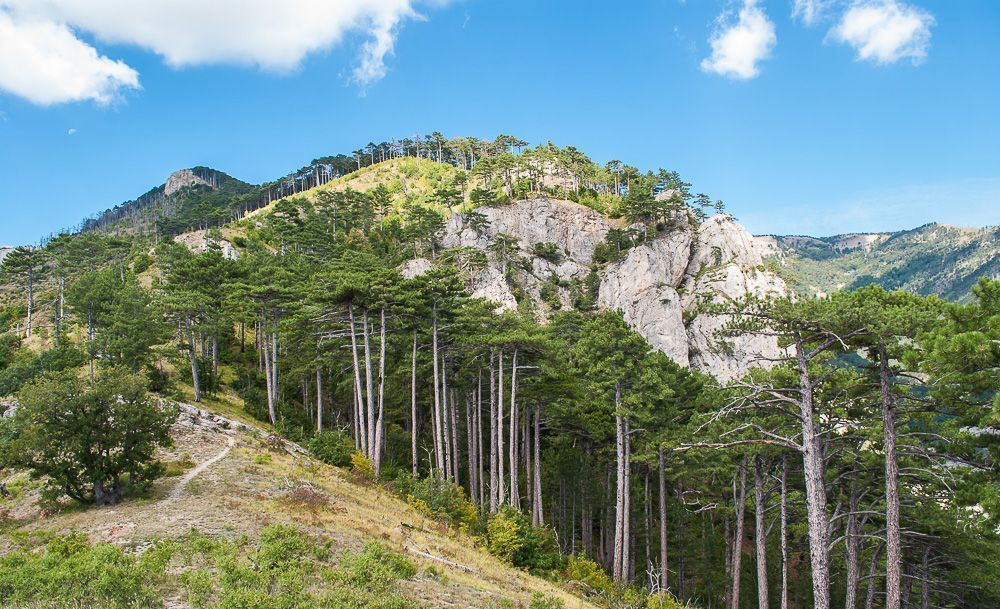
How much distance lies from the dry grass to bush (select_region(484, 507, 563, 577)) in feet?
3.75

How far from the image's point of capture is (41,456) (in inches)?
617

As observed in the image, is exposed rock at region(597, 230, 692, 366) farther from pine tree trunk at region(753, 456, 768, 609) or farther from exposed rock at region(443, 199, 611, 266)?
pine tree trunk at region(753, 456, 768, 609)

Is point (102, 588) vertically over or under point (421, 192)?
under

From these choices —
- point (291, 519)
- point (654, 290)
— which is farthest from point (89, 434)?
point (654, 290)

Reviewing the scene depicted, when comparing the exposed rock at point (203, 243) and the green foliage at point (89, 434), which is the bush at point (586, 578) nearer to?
the green foliage at point (89, 434)

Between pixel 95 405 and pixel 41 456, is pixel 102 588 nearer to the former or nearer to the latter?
pixel 95 405

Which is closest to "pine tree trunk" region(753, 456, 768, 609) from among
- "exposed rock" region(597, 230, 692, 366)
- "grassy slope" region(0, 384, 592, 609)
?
"grassy slope" region(0, 384, 592, 609)

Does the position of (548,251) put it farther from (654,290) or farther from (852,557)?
(852,557)

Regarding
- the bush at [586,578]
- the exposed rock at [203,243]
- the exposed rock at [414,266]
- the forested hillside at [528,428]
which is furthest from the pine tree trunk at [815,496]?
the exposed rock at [203,243]

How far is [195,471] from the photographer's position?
18.7 metres

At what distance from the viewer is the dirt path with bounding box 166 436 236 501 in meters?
16.4

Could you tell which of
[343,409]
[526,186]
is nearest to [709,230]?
[526,186]

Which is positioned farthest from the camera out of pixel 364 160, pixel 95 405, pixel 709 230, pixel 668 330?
pixel 364 160

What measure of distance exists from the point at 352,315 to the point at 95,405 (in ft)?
41.6
